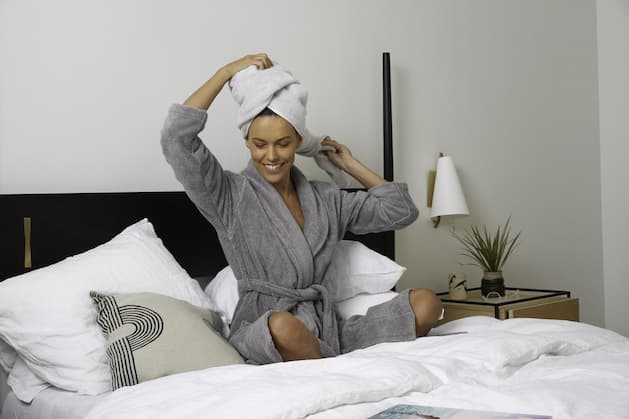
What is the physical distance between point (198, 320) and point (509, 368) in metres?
0.75

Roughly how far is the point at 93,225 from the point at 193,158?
15.2 inches

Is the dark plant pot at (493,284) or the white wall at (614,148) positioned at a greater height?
the white wall at (614,148)

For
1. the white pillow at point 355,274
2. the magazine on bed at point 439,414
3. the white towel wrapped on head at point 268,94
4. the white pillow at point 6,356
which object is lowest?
the white pillow at point 6,356

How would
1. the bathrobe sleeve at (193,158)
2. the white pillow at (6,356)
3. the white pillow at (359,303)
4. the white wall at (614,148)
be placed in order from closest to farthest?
the white pillow at (6,356) < the bathrobe sleeve at (193,158) < the white pillow at (359,303) < the white wall at (614,148)

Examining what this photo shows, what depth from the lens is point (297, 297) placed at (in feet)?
6.95

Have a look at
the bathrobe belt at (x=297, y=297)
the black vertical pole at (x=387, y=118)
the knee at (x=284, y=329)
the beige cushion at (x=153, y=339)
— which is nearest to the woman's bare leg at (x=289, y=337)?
the knee at (x=284, y=329)

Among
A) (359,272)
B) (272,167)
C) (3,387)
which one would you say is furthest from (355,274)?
(3,387)

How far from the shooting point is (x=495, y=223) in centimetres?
365

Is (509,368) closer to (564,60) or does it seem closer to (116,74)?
(116,74)

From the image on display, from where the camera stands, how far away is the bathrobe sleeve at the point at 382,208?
2424 mm

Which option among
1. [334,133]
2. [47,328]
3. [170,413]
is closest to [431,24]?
[334,133]

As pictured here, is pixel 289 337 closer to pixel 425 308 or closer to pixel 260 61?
pixel 425 308

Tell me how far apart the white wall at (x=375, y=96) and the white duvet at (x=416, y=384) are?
3.42ft

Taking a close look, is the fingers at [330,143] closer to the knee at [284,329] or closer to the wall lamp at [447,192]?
the wall lamp at [447,192]
